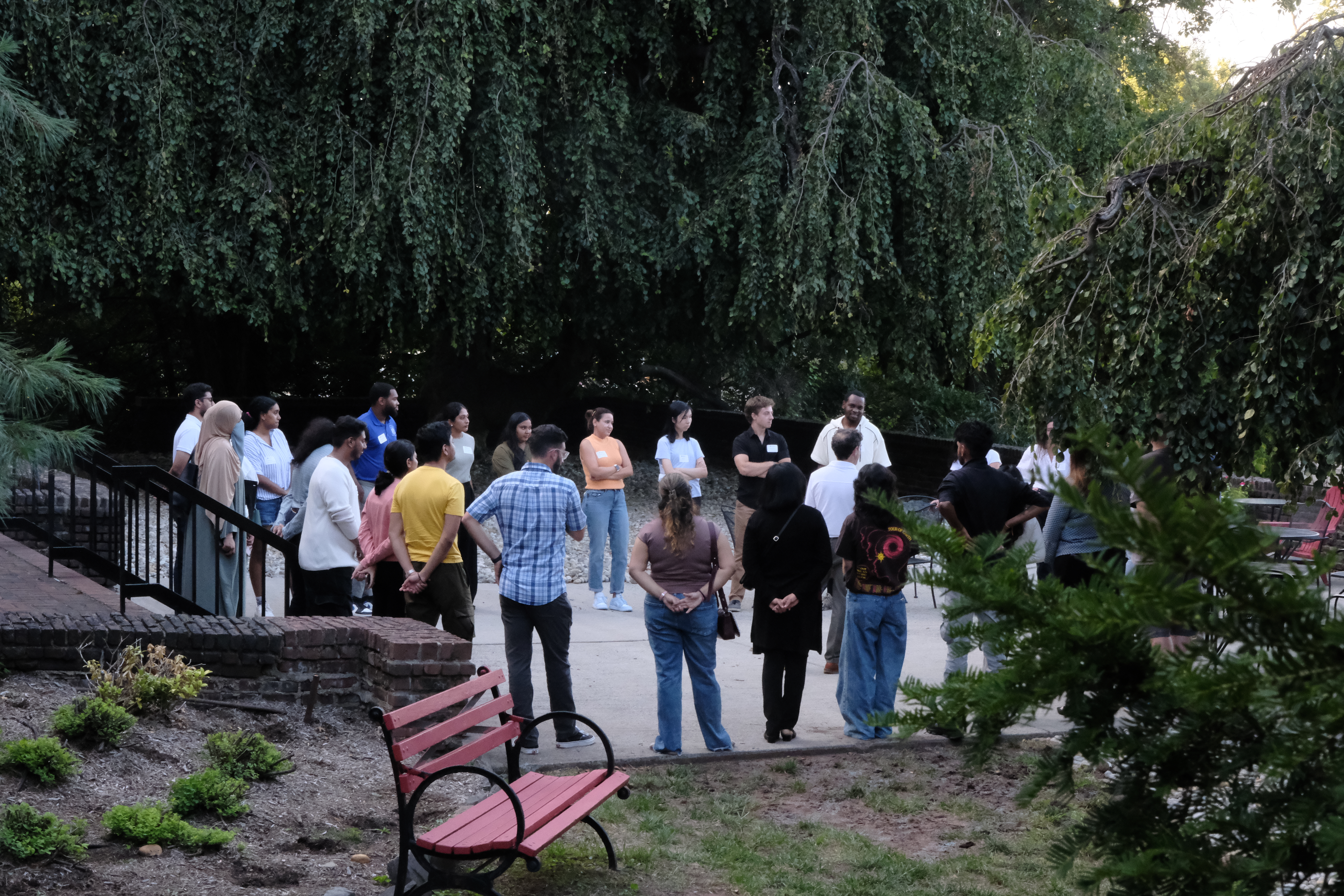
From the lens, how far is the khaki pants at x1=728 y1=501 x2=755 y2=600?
10750 mm

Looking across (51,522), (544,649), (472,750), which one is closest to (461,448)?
(51,522)

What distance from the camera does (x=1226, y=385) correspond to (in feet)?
23.3

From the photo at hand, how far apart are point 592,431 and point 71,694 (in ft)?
18.2

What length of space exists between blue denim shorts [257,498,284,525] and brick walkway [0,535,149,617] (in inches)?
49.8

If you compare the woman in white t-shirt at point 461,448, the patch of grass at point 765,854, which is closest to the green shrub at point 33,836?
the patch of grass at point 765,854

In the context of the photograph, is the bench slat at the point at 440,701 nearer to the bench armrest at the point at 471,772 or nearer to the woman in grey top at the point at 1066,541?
the bench armrest at the point at 471,772

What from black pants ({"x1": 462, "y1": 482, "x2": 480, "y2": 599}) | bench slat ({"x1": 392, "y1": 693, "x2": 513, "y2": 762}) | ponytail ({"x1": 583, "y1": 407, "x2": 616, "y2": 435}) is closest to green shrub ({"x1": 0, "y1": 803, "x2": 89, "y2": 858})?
bench slat ({"x1": 392, "y1": 693, "x2": 513, "y2": 762})

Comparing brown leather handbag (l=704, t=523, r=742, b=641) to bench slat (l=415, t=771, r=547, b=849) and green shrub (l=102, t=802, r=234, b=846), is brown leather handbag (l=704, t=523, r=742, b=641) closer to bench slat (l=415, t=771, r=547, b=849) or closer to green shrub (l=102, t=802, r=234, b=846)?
bench slat (l=415, t=771, r=547, b=849)

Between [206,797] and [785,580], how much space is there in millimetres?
3152

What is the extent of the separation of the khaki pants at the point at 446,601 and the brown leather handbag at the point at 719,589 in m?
1.52

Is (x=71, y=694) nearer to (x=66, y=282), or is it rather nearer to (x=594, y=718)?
(x=594, y=718)

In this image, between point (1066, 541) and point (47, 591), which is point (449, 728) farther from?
point (47, 591)

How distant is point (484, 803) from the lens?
4.94 metres

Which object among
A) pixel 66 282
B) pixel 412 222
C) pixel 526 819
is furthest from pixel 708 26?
pixel 526 819
